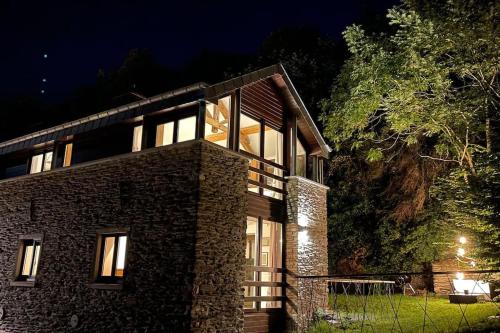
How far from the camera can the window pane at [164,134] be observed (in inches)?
403

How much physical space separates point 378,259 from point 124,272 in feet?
42.3

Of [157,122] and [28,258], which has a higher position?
[157,122]

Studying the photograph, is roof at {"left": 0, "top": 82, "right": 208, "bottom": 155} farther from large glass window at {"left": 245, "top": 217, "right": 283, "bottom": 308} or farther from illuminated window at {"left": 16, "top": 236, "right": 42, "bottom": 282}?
large glass window at {"left": 245, "top": 217, "right": 283, "bottom": 308}

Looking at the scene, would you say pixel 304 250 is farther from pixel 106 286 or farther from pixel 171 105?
pixel 171 105

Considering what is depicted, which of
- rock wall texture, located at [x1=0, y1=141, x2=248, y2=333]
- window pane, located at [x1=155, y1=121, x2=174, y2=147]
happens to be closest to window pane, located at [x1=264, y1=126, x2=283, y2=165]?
rock wall texture, located at [x1=0, y1=141, x2=248, y2=333]

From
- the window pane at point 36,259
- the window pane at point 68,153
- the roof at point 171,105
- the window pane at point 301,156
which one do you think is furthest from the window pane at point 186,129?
the window pane at point 36,259

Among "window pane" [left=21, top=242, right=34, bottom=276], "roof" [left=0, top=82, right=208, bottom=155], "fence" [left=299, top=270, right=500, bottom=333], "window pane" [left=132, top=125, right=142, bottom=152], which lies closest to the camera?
"fence" [left=299, top=270, right=500, bottom=333]

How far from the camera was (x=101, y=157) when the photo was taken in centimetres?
1124

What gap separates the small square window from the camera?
1155 cm

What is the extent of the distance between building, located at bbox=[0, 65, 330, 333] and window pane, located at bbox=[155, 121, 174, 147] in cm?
2

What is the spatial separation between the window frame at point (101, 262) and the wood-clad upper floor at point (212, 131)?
2.07 m

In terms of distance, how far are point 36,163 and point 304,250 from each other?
8642mm

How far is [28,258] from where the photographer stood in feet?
39.1

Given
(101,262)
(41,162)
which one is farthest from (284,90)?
(41,162)
